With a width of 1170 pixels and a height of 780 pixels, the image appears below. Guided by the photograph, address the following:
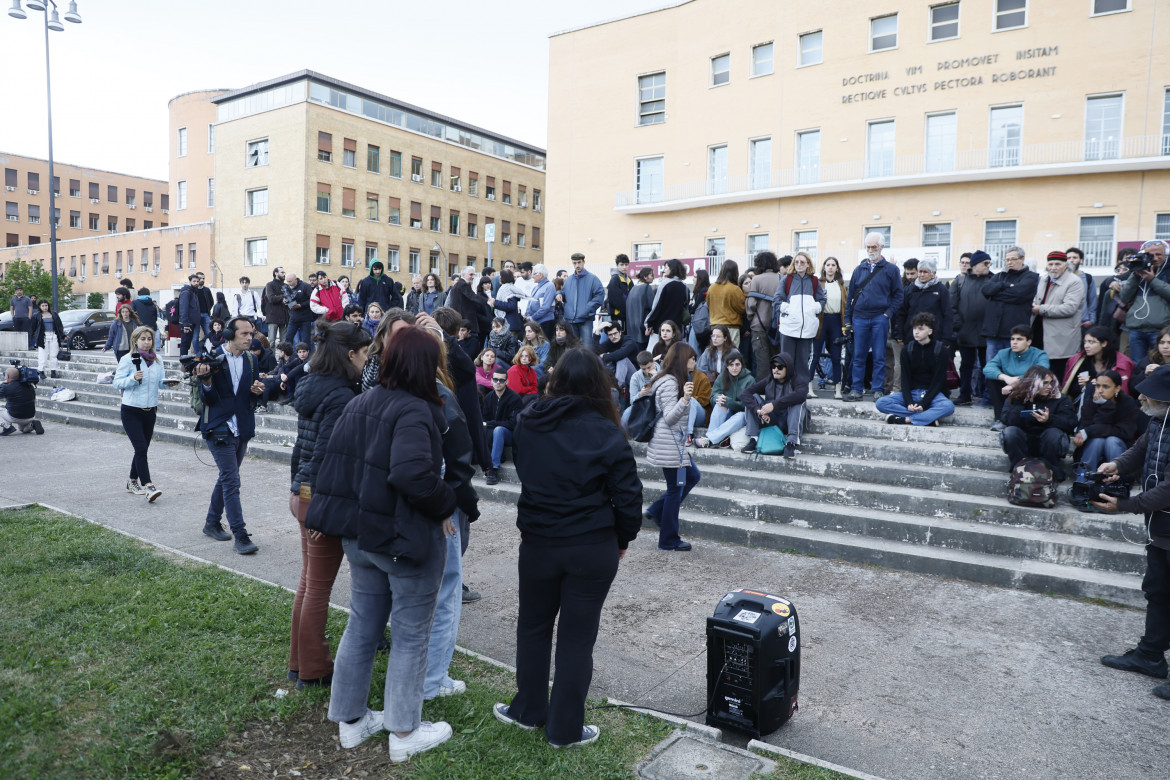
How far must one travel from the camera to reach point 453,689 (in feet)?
13.5

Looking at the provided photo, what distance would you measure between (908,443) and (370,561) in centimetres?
707

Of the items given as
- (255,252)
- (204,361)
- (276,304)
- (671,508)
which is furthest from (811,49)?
(255,252)

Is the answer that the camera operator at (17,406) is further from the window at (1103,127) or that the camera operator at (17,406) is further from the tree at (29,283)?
the tree at (29,283)

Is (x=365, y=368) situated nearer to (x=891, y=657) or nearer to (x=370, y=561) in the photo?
(x=370, y=561)

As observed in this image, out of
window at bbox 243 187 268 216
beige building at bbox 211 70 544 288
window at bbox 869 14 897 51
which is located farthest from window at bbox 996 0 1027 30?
window at bbox 243 187 268 216

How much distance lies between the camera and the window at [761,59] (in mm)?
28109

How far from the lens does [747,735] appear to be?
152 inches

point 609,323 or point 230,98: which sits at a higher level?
point 230,98

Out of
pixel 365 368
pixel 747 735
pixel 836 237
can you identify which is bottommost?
pixel 747 735

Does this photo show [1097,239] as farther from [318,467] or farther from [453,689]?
[318,467]

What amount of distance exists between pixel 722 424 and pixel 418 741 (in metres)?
6.50

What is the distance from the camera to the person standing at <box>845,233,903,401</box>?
33.3 ft

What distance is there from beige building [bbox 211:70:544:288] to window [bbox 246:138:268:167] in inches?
2.5

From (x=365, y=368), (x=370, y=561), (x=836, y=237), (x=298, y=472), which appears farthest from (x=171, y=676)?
(x=836, y=237)
